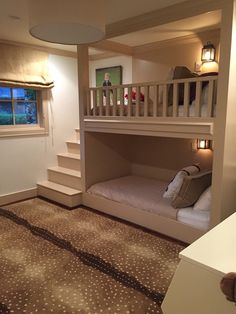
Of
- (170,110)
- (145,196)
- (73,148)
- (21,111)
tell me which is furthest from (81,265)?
(21,111)

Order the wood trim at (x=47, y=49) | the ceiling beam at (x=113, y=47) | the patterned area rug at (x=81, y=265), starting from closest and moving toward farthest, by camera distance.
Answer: the patterned area rug at (x=81, y=265) → the ceiling beam at (x=113, y=47) → the wood trim at (x=47, y=49)

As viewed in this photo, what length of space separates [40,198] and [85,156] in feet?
3.75

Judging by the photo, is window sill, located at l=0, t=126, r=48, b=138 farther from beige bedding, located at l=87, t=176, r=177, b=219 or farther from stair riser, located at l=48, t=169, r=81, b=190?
beige bedding, located at l=87, t=176, r=177, b=219

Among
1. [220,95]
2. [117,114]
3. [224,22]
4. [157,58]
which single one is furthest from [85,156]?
[224,22]

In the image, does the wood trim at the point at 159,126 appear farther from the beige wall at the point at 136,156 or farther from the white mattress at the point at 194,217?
the white mattress at the point at 194,217

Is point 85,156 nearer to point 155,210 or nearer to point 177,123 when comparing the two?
point 155,210

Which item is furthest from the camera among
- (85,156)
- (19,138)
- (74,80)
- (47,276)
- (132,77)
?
(74,80)

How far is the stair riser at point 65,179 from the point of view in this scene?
4.07 m

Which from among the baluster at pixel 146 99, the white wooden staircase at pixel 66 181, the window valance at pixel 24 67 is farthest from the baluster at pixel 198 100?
the window valance at pixel 24 67

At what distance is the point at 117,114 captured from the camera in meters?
3.36

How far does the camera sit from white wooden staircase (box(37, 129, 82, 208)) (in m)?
3.89

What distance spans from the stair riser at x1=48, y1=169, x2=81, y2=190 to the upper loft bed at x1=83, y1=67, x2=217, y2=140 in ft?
→ 3.17

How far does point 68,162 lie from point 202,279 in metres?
3.68

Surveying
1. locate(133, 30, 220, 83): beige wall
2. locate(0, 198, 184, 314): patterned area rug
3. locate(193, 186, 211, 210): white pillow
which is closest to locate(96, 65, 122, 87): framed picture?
locate(133, 30, 220, 83): beige wall
